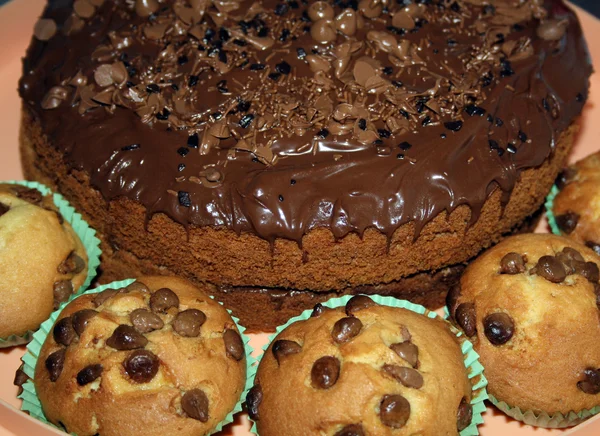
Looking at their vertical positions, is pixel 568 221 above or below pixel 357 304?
below

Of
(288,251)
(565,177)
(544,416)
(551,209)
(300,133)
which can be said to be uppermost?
(300,133)

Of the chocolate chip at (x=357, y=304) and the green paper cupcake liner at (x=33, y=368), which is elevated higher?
the chocolate chip at (x=357, y=304)

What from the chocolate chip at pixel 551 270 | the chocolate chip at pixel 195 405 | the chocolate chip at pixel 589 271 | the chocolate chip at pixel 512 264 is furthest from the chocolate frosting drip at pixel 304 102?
the chocolate chip at pixel 195 405

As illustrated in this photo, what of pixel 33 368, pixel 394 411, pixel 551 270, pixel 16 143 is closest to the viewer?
pixel 394 411

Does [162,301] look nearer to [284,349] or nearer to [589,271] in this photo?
[284,349]

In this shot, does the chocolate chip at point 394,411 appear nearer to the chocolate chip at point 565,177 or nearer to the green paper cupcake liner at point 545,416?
the green paper cupcake liner at point 545,416

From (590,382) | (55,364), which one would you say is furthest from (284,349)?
(590,382)

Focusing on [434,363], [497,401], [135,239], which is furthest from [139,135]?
[497,401]

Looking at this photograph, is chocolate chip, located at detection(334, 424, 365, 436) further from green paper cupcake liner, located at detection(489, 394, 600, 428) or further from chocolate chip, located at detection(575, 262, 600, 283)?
chocolate chip, located at detection(575, 262, 600, 283)
